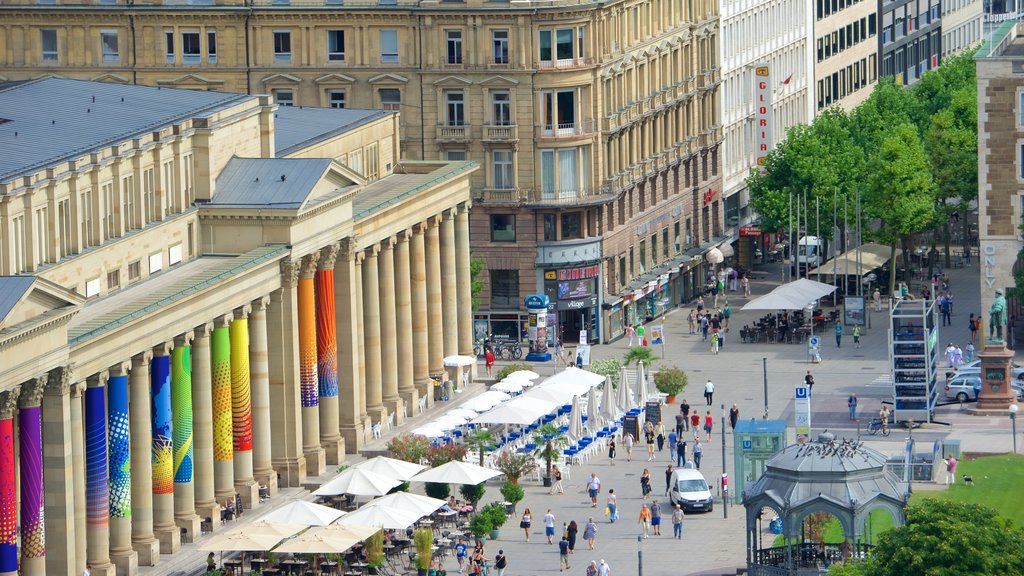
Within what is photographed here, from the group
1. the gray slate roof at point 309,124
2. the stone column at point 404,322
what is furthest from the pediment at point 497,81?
the stone column at point 404,322

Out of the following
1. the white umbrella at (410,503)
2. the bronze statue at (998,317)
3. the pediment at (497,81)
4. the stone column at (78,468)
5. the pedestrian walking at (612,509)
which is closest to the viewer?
the stone column at (78,468)

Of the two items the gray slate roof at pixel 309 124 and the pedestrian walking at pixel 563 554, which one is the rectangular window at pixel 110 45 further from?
the pedestrian walking at pixel 563 554

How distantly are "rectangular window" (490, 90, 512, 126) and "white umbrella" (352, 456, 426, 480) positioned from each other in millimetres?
47888

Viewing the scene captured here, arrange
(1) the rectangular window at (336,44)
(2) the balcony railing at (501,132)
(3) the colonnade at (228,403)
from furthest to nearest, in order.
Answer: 1. (1) the rectangular window at (336,44)
2. (2) the balcony railing at (501,132)
3. (3) the colonnade at (228,403)

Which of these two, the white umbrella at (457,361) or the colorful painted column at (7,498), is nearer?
the colorful painted column at (7,498)

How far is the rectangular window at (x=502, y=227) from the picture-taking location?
182m

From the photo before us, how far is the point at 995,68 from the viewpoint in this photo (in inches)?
6880

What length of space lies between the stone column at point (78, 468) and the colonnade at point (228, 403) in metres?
0.08

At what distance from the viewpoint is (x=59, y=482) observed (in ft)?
378

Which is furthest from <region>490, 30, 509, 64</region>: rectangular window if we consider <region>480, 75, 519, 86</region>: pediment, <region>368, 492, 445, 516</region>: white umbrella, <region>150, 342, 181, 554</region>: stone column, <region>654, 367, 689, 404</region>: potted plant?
<region>150, 342, 181, 554</region>: stone column

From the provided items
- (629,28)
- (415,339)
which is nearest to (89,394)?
(415,339)

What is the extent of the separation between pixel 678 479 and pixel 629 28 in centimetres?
5684

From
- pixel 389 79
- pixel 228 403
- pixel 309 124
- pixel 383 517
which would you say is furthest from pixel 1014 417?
pixel 389 79

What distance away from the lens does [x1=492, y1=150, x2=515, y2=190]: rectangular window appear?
595ft
